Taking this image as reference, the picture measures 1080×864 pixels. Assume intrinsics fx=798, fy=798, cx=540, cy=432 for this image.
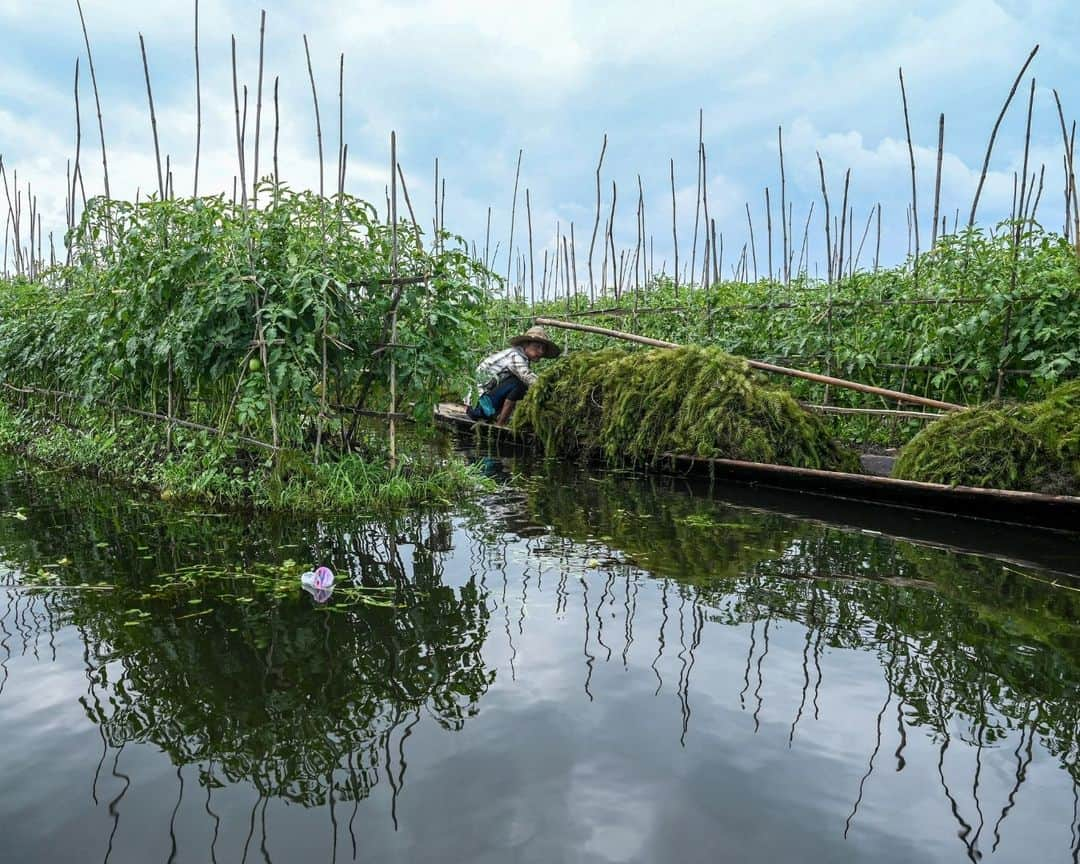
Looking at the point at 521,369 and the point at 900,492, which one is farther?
the point at 521,369

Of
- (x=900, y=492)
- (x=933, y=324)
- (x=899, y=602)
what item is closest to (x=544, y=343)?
(x=933, y=324)

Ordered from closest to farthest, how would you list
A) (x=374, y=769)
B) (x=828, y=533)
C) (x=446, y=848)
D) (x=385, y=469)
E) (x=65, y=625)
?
(x=446, y=848) → (x=374, y=769) → (x=65, y=625) → (x=828, y=533) → (x=385, y=469)

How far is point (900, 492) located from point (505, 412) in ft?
15.1

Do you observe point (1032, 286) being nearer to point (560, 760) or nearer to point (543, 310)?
point (560, 760)

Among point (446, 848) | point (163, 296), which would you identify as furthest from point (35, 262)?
point (446, 848)

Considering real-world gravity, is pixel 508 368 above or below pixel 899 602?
above

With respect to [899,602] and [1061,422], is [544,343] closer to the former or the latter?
[1061,422]

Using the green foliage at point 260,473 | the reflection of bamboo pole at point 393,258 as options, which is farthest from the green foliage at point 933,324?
the reflection of bamboo pole at point 393,258

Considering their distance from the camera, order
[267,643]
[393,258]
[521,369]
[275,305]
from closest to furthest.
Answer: [267,643]
[275,305]
[393,258]
[521,369]

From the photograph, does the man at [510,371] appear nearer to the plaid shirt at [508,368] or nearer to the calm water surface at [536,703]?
the plaid shirt at [508,368]

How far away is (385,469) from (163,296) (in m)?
1.84

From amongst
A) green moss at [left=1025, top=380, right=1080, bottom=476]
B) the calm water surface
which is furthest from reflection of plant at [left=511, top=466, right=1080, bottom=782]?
green moss at [left=1025, top=380, right=1080, bottom=476]

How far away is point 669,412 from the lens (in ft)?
22.7

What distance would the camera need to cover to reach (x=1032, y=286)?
6141 millimetres
